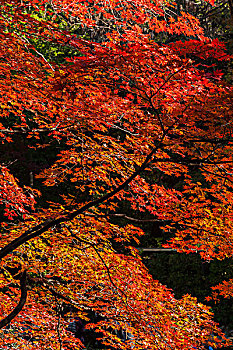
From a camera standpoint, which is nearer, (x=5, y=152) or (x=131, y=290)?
(x=131, y=290)

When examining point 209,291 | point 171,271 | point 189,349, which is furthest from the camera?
point 171,271

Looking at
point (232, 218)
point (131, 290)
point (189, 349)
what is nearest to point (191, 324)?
point (189, 349)

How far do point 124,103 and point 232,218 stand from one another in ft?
7.97

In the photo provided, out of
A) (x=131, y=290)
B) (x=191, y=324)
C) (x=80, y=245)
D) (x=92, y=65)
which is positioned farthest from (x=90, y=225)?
(x=92, y=65)

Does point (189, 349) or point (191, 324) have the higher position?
point (191, 324)

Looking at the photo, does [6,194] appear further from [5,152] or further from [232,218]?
[5,152]

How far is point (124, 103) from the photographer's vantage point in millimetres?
4777

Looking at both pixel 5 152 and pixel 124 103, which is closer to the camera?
pixel 124 103

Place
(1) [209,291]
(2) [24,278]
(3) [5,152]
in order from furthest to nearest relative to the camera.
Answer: (3) [5,152] < (1) [209,291] < (2) [24,278]

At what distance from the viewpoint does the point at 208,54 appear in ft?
10.2

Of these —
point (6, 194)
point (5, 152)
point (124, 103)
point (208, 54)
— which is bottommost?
point (6, 194)

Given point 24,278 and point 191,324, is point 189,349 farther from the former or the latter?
point 24,278

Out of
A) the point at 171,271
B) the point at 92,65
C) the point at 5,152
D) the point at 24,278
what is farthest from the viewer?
the point at 5,152

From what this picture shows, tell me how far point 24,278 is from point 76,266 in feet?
3.90
